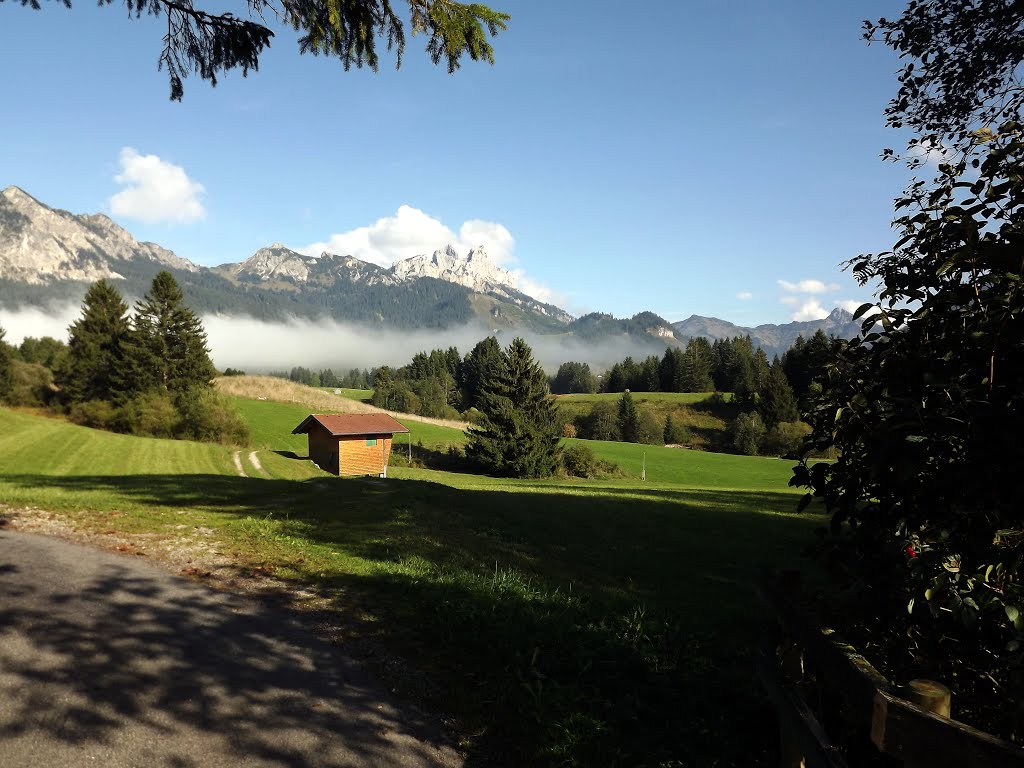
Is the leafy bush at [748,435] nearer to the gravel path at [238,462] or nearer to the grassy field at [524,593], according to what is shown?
the gravel path at [238,462]

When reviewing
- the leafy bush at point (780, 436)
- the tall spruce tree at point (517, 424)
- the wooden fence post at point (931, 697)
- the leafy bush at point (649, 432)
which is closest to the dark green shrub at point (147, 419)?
the tall spruce tree at point (517, 424)

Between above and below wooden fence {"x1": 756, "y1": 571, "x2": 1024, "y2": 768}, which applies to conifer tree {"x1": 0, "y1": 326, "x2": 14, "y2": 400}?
above

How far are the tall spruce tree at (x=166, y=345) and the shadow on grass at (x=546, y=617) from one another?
166ft

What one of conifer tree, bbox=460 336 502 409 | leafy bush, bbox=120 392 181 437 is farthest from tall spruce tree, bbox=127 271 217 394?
conifer tree, bbox=460 336 502 409

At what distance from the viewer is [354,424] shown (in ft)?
182

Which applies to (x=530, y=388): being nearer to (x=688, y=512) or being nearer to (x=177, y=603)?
(x=688, y=512)

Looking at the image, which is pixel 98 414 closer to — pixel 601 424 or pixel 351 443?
pixel 351 443

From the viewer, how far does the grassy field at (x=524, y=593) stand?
5.41m

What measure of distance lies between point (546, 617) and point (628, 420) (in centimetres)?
10177

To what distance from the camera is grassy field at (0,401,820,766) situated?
17.7ft

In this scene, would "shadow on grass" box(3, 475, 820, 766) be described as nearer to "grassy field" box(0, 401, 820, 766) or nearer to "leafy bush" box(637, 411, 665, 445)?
"grassy field" box(0, 401, 820, 766)

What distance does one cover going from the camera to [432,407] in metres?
114

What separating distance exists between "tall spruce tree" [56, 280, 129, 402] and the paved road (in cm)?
6454

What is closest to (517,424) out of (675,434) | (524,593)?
(524,593)
